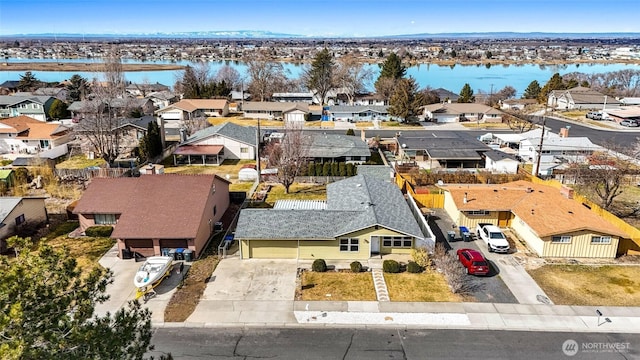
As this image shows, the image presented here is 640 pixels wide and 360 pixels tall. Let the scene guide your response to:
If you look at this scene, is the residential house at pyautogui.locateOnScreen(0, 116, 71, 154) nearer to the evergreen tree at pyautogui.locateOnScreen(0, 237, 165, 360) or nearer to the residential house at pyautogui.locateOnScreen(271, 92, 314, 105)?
the residential house at pyautogui.locateOnScreen(271, 92, 314, 105)

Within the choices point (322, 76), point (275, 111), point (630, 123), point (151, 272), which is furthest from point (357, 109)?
point (151, 272)

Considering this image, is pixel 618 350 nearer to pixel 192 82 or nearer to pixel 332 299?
pixel 332 299

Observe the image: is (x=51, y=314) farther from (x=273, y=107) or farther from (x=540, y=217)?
(x=273, y=107)

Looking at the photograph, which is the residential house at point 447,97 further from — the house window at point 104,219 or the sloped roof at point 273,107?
the house window at point 104,219

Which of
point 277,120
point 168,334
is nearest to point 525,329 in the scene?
point 168,334

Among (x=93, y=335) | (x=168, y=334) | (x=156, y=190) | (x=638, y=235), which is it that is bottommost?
(x=168, y=334)
